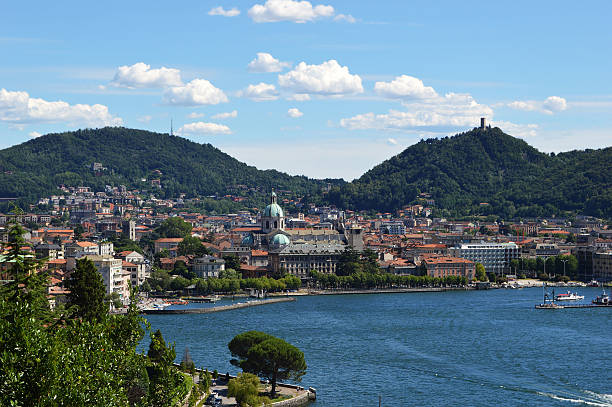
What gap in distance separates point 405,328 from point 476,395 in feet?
41.5

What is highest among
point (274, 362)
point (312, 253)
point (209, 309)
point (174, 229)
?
point (174, 229)

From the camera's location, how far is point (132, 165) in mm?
Result: 158000

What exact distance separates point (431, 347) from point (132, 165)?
430 feet

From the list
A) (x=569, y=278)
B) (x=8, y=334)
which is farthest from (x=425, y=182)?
(x=8, y=334)

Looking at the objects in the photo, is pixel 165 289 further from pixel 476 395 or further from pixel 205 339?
pixel 476 395

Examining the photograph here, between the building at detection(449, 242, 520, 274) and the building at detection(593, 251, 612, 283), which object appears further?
the building at detection(449, 242, 520, 274)

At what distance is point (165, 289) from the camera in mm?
51094

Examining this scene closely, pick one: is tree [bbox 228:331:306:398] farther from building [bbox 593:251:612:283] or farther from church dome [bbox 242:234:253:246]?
church dome [bbox 242:234:253:246]

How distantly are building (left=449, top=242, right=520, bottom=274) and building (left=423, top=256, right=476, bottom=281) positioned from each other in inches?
181

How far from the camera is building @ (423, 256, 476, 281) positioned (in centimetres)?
5909

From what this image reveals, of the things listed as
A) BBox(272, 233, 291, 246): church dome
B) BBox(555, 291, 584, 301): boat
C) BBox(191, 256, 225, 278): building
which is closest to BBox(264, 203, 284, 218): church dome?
BBox(272, 233, 291, 246): church dome

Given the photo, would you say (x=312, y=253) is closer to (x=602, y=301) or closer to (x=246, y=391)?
(x=602, y=301)

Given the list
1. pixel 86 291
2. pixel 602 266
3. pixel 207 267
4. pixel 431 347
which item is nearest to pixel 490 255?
pixel 602 266

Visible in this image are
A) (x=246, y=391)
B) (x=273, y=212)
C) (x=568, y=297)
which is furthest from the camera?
(x=273, y=212)
